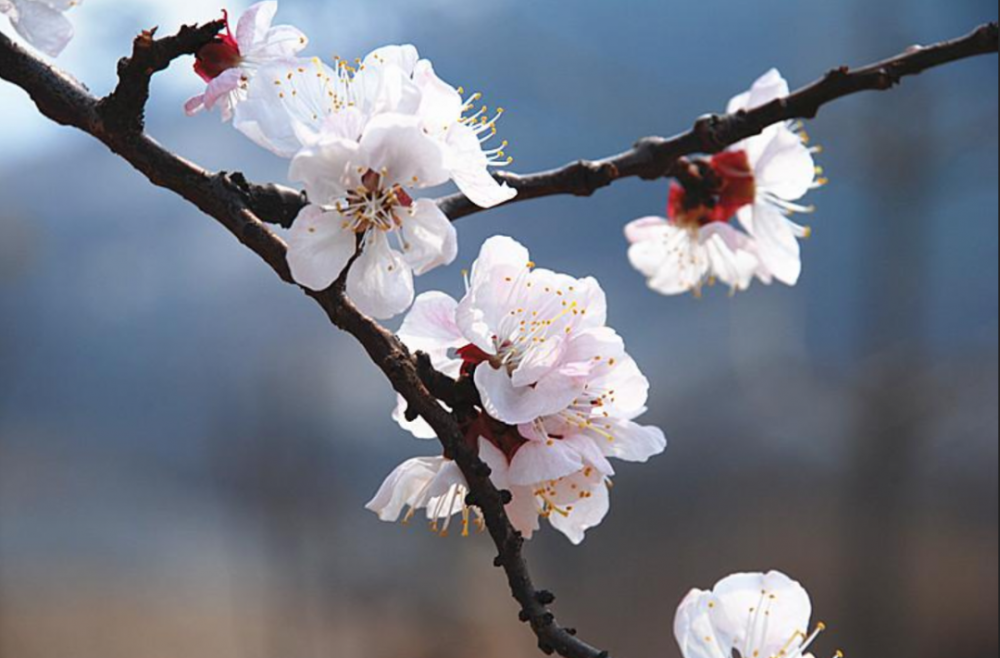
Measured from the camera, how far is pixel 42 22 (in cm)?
36

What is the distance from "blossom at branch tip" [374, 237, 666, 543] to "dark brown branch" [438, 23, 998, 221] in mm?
42

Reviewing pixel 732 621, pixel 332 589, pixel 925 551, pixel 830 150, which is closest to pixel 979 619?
pixel 925 551

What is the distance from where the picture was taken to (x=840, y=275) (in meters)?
2.47

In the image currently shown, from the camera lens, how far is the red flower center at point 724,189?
643mm

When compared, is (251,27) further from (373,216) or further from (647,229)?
(647,229)

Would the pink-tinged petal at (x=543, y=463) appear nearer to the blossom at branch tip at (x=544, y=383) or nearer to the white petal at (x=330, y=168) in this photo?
the blossom at branch tip at (x=544, y=383)

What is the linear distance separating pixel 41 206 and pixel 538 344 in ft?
6.79

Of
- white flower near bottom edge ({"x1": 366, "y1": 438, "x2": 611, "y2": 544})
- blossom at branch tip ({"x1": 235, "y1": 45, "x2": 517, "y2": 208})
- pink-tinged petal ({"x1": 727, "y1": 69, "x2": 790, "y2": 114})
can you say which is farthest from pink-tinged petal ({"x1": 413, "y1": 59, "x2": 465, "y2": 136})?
pink-tinged petal ({"x1": 727, "y1": 69, "x2": 790, "y2": 114})

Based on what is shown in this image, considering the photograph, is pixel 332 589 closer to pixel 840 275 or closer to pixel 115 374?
pixel 115 374

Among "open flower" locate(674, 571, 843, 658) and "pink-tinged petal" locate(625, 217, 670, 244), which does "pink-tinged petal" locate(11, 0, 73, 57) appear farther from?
"pink-tinged petal" locate(625, 217, 670, 244)

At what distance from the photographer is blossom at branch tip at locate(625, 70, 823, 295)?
62 cm

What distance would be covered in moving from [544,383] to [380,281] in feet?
0.22

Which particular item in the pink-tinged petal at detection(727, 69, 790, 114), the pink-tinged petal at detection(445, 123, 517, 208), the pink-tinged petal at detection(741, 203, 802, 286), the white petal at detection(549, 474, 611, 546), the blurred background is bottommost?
the white petal at detection(549, 474, 611, 546)

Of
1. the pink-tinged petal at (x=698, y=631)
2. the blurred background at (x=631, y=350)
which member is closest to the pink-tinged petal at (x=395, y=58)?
the pink-tinged petal at (x=698, y=631)
